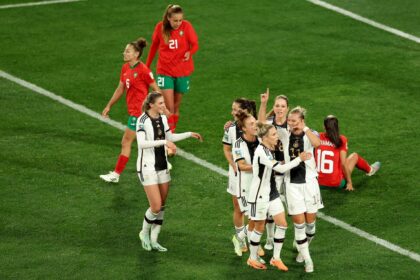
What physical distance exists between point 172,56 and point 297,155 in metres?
4.35

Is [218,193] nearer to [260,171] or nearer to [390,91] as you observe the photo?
[260,171]

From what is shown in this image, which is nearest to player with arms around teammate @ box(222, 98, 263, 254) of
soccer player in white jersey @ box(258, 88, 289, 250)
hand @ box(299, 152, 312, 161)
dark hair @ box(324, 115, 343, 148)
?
soccer player in white jersey @ box(258, 88, 289, 250)

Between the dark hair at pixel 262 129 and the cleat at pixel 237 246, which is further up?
the dark hair at pixel 262 129

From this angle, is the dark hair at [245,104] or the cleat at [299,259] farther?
the cleat at [299,259]

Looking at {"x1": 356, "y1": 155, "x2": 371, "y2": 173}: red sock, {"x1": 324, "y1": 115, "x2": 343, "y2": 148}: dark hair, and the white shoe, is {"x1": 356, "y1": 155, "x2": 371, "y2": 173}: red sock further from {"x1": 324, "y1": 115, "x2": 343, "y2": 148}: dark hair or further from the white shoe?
the white shoe

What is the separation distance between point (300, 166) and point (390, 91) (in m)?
6.50

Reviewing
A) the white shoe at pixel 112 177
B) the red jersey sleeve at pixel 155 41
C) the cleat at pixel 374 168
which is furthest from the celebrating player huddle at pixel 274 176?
the red jersey sleeve at pixel 155 41

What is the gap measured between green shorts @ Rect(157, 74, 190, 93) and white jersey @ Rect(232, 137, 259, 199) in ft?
13.7

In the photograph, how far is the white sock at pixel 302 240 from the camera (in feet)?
43.1

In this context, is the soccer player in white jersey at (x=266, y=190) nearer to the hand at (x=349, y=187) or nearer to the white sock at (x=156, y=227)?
the white sock at (x=156, y=227)

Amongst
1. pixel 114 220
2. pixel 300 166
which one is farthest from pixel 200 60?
pixel 300 166

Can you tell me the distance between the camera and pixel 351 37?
21906 millimetres

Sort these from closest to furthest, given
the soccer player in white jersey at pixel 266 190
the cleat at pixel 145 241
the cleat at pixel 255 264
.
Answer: the soccer player in white jersey at pixel 266 190 → the cleat at pixel 255 264 → the cleat at pixel 145 241

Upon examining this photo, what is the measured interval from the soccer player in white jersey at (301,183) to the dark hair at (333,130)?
2.06 meters
